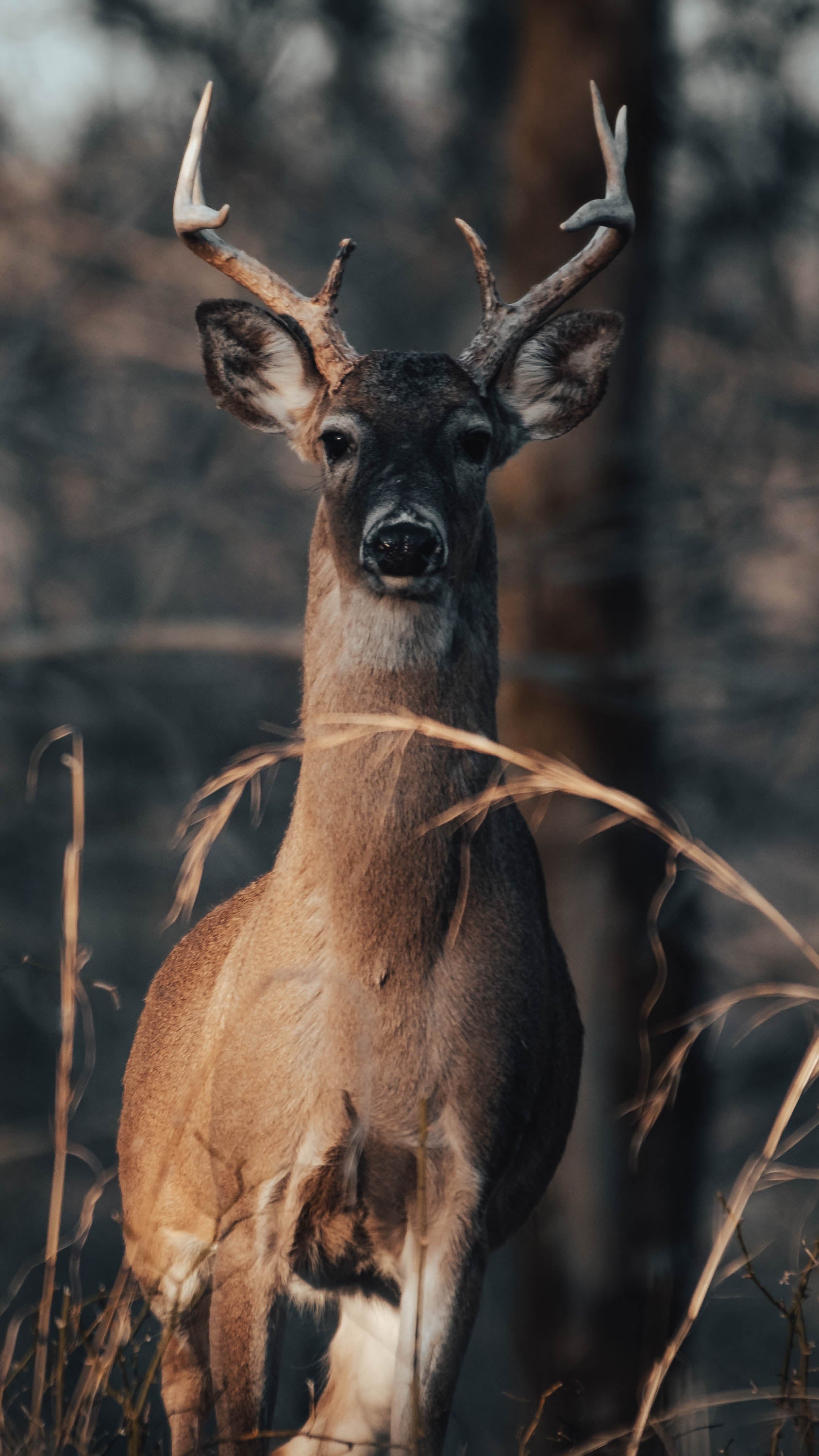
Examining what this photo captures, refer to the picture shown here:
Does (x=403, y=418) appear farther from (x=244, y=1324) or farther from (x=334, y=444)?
(x=244, y=1324)

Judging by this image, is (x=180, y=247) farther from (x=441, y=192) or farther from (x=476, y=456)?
(x=476, y=456)

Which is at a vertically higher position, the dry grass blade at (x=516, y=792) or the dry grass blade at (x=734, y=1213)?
the dry grass blade at (x=516, y=792)

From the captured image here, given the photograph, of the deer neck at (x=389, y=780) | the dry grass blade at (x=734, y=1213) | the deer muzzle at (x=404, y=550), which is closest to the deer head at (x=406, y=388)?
the deer muzzle at (x=404, y=550)

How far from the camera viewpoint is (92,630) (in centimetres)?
778

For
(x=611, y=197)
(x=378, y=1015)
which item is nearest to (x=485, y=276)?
(x=611, y=197)

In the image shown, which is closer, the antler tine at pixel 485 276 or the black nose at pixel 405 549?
the black nose at pixel 405 549

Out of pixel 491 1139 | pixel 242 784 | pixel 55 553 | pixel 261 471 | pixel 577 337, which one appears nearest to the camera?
pixel 242 784

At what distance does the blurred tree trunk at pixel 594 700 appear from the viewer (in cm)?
664

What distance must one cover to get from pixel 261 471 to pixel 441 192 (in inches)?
91.6

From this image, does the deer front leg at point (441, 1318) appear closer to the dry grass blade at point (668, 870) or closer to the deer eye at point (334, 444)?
the dry grass blade at point (668, 870)

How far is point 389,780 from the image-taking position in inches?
129

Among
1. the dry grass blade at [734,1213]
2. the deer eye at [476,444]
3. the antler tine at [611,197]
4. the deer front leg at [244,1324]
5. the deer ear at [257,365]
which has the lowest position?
the deer front leg at [244,1324]

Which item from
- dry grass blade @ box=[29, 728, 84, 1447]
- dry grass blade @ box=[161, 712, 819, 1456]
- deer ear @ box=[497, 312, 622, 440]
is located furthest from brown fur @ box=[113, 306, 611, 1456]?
dry grass blade @ box=[161, 712, 819, 1456]

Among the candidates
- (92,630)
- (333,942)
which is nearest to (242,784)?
(333,942)
